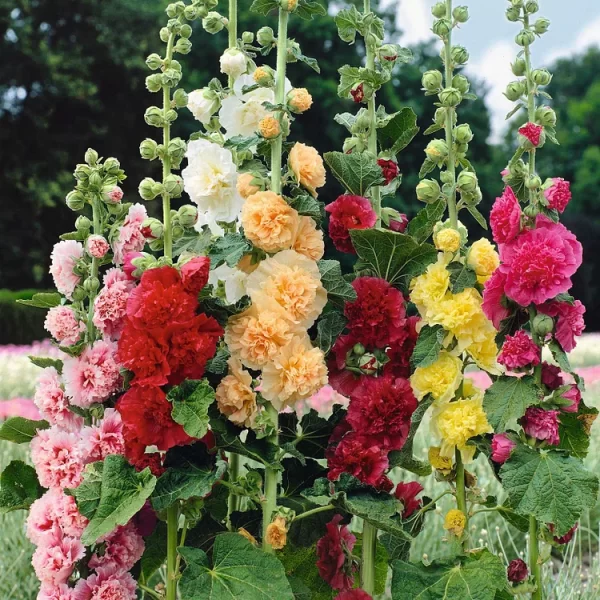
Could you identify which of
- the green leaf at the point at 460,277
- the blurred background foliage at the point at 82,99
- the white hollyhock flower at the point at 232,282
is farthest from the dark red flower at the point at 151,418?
the blurred background foliage at the point at 82,99

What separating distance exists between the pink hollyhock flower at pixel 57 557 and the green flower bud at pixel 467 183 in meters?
1.12

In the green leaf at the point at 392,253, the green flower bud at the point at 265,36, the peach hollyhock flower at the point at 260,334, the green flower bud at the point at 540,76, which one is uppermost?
the green flower bud at the point at 265,36

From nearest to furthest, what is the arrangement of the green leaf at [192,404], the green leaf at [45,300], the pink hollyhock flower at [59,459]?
the green leaf at [192,404] < the pink hollyhock flower at [59,459] < the green leaf at [45,300]

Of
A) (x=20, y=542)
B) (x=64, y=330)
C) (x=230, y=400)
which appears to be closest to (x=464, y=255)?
(x=230, y=400)

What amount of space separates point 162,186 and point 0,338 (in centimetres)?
1100

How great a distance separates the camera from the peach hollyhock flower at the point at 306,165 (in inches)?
73.0

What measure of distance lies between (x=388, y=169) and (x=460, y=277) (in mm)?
303

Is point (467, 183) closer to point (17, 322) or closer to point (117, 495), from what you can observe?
point (117, 495)

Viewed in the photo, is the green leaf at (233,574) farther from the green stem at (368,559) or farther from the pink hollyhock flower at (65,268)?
the pink hollyhock flower at (65,268)

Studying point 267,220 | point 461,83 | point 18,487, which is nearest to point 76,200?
point 267,220

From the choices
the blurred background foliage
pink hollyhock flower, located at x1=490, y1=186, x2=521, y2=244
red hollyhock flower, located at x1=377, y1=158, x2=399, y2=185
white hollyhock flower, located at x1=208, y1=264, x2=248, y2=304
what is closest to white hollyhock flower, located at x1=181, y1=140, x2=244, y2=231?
white hollyhock flower, located at x1=208, y1=264, x2=248, y2=304

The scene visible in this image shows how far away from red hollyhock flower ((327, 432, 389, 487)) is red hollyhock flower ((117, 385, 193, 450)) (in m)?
0.32

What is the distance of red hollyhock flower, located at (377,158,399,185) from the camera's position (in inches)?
77.4

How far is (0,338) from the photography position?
12.1m
